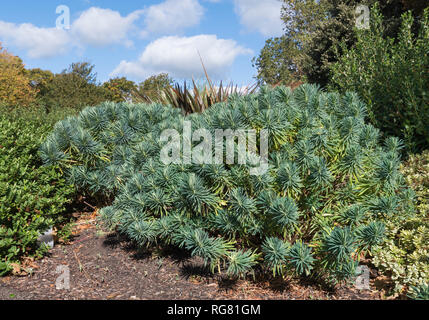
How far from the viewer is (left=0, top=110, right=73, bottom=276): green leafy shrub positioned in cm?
371

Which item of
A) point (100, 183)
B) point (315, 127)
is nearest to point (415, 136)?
point (315, 127)

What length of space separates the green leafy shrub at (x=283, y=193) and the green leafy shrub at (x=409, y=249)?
1.34 ft

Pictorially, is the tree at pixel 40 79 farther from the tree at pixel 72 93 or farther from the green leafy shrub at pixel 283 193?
the green leafy shrub at pixel 283 193

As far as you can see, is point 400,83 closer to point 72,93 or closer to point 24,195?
point 24,195

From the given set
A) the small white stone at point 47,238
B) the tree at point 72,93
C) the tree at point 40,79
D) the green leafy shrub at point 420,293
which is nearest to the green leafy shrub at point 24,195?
→ the small white stone at point 47,238

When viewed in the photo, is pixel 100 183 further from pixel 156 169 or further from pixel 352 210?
pixel 352 210

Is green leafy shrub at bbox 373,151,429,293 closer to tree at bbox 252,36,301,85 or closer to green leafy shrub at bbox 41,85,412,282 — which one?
green leafy shrub at bbox 41,85,412,282

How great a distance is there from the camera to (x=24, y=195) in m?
3.84

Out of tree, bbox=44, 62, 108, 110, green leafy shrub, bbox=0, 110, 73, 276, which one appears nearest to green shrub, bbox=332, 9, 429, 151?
green leafy shrub, bbox=0, 110, 73, 276

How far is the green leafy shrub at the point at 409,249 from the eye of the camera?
3193mm

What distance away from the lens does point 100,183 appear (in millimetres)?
4297

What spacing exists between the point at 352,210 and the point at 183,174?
1.51m

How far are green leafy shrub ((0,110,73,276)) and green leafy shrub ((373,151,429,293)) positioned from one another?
3.59 metres

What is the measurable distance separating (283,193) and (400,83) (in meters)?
3.50
